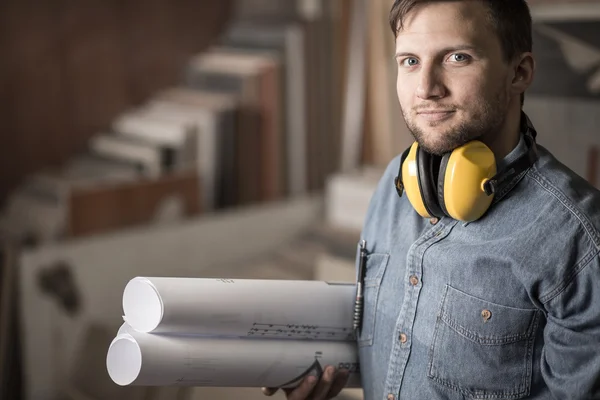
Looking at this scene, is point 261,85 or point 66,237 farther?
point 261,85

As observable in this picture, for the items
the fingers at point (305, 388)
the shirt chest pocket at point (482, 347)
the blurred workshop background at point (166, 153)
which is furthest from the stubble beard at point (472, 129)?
the blurred workshop background at point (166, 153)

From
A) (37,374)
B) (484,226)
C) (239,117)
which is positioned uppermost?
(484,226)

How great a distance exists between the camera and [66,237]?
9.45 feet

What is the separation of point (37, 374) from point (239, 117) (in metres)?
1.48

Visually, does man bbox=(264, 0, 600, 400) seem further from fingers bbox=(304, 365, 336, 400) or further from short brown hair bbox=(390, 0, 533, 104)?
fingers bbox=(304, 365, 336, 400)

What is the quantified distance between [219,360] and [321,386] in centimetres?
20

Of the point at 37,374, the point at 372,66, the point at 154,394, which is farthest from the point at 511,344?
the point at 37,374

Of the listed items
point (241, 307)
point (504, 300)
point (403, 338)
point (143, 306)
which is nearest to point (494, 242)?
point (504, 300)

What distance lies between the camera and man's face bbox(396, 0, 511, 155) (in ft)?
3.08

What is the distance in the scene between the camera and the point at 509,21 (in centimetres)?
95

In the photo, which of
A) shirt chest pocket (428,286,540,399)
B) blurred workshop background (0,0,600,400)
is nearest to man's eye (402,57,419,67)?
shirt chest pocket (428,286,540,399)

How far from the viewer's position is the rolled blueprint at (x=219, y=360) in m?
1.08

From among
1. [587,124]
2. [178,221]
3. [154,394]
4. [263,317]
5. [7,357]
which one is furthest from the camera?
[178,221]

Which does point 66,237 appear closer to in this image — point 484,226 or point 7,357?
point 7,357
